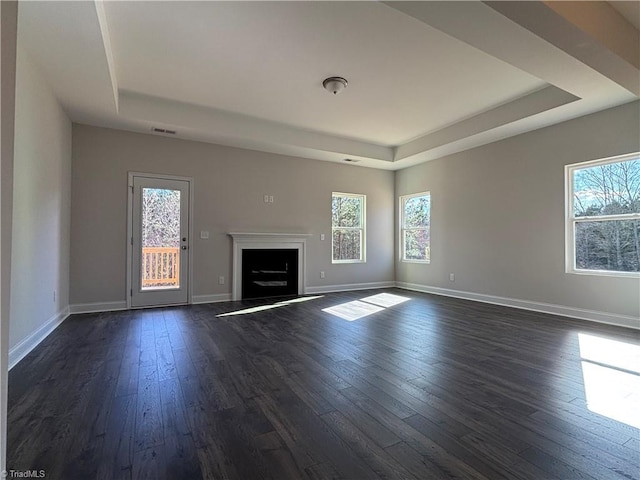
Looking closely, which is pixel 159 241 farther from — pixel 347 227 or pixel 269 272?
pixel 347 227

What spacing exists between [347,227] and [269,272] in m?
1.95

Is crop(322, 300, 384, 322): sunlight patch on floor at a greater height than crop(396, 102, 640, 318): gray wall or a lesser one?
lesser

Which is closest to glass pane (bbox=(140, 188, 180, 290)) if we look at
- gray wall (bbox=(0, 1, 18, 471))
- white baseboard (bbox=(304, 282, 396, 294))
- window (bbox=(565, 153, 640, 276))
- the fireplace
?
the fireplace

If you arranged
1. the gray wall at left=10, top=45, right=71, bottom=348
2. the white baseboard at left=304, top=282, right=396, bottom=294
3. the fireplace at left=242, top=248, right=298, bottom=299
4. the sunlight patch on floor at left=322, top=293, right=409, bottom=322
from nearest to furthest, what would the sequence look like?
1. the gray wall at left=10, top=45, right=71, bottom=348
2. the sunlight patch on floor at left=322, top=293, right=409, bottom=322
3. the fireplace at left=242, top=248, right=298, bottom=299
4. the white baseboard at left=304, top=282, right=396, bottom=294

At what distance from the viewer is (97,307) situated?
4555 mm

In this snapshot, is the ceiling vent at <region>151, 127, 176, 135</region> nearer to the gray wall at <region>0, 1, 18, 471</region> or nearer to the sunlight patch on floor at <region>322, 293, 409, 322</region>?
the sunlight patch on floor at <region>322, 293, 409, 322</region>

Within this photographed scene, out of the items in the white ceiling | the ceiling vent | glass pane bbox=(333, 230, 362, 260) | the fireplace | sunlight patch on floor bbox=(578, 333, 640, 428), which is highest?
the white ceiling

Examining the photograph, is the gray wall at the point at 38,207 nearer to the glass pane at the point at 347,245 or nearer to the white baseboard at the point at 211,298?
the white baseboard at the point at 211,298

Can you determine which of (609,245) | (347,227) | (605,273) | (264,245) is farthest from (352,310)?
(609,245)

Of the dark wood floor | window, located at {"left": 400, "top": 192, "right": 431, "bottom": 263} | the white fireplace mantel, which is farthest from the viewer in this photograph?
window, located at {"left": 400, "top": 192, "right": 431, "bottom": 263}

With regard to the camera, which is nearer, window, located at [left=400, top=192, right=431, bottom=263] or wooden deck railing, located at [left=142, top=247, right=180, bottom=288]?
wooden deck railing, located at [left=142, top=247, right=180, bottom=288]

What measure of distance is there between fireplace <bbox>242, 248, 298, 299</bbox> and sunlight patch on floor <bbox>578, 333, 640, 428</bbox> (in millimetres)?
4308

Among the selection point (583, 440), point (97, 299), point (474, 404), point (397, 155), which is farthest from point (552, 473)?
point (397, 155)

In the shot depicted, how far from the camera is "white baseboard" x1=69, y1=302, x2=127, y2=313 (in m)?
4.42
